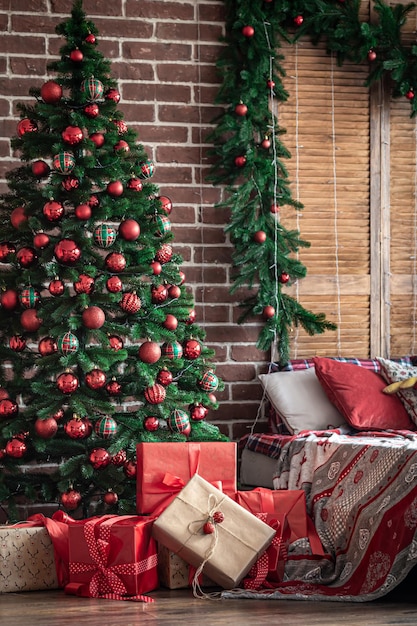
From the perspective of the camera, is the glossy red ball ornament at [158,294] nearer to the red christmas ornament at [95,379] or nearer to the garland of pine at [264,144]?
the red christmas ornament at [95,379]

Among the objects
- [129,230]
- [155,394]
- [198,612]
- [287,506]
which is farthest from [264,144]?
[198,612]

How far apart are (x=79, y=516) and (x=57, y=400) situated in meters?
0.86

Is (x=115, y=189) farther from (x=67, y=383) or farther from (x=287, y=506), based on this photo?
(x=287, y=506)

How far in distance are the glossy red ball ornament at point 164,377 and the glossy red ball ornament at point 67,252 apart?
531mm

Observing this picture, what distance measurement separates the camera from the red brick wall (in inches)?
168

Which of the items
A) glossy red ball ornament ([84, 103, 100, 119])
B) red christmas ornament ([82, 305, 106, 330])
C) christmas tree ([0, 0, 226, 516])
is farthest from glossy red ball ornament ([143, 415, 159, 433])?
glossy red ball ornament ([84, 103, 100, 119])

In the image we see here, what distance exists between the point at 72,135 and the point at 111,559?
1.52 metres

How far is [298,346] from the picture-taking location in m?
4.43

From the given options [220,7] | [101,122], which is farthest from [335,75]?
[101,122]

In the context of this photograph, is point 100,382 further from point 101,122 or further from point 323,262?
point 323,262

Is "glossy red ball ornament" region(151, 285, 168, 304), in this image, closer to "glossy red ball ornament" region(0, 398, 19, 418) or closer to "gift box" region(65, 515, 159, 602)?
"glossy red ball ornament" region(0, 398, 19, 418)

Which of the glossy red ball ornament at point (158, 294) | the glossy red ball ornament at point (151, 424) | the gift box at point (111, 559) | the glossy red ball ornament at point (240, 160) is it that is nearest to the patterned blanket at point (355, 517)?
the gift box at point (111, 559)

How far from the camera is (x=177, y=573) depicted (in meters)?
2.88

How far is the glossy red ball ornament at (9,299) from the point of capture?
3416 millimetres
